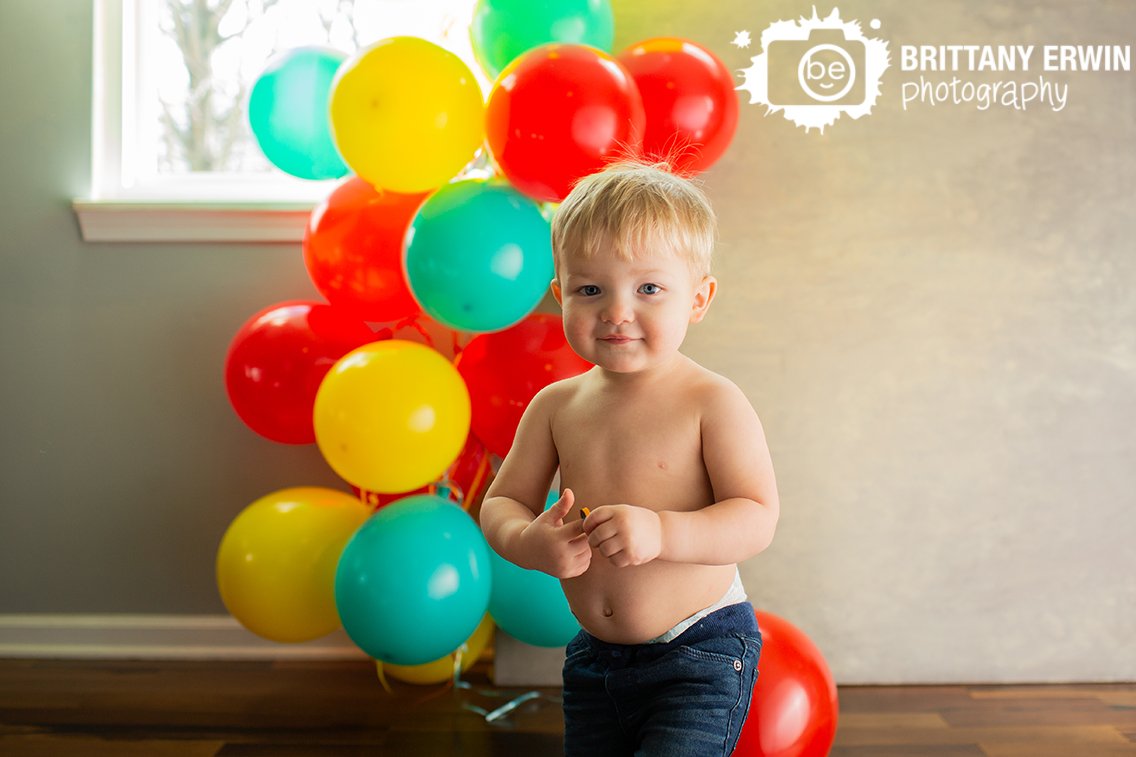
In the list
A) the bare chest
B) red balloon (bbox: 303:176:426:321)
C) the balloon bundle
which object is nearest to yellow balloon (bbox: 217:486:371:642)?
the balloon bundle

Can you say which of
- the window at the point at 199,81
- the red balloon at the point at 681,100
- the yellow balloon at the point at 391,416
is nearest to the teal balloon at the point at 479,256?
the yellow balloon at the point at 391,416

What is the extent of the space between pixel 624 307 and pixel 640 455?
0.62 ft

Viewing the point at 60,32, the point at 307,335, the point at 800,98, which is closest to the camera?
the point at 307,335

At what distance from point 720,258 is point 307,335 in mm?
952

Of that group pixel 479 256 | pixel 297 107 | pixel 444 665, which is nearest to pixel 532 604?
pixel 444 665

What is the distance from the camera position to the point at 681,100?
191cm

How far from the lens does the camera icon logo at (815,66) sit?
2.32 metres

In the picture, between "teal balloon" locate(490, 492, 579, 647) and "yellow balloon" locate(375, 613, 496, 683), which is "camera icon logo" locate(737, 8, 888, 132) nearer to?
"teal balloon" locate(490, 492, 579, 647)

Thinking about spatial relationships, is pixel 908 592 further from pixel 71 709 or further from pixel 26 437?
pixel 26 437

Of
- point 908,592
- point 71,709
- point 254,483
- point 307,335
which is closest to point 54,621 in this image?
point 71,709

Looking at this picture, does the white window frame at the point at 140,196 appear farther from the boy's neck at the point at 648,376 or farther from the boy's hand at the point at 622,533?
the boy's hand at the point at 622,533

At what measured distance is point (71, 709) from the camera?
7.27 feet

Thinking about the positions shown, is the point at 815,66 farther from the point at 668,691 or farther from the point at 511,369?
the point at 668,691

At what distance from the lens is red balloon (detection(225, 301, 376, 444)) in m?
2.09
